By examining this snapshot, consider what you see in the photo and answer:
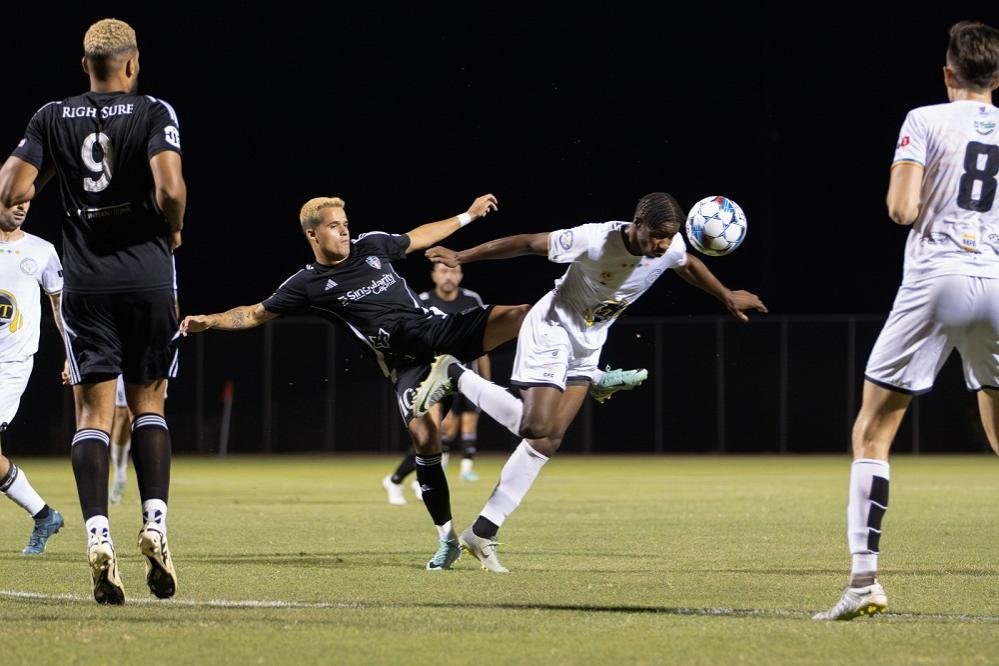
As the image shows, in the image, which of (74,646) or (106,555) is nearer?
(74,646)

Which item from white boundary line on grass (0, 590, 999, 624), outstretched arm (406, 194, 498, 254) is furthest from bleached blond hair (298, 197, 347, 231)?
white boundary line on grass (0, 590, 999, 624)

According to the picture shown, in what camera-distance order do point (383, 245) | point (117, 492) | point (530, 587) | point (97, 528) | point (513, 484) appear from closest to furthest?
point (97, 528) < point (530, 587) < point (513, 484) < point (383, 245) < point (117, 492)

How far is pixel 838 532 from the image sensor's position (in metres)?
10.7

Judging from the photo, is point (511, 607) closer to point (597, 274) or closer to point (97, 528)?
point (97, 528)

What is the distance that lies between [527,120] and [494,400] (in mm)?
22440

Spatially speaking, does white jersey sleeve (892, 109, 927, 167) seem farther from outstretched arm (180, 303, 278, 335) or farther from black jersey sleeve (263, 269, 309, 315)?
black jersey sleeve (263, 269, 309, 315)

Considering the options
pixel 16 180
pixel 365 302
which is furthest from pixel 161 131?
pixel 365 302

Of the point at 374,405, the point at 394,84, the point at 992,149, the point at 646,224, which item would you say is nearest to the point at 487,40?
the point at 394,84

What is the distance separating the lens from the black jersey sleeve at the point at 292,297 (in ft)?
28.7

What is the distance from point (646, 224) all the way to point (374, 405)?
68.9ft

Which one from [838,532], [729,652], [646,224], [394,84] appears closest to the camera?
[729,652]

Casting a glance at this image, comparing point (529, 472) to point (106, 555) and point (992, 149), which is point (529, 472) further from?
point (992, 149)

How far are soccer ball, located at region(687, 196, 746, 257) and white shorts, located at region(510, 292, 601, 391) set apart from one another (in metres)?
0.97

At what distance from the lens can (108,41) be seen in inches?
254
